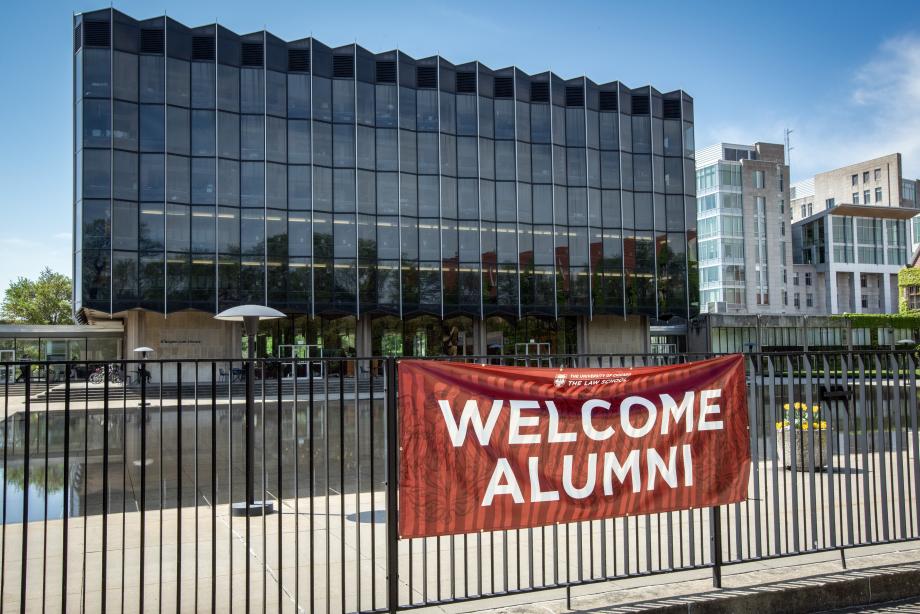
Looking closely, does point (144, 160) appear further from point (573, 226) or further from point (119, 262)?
point (573, 226)

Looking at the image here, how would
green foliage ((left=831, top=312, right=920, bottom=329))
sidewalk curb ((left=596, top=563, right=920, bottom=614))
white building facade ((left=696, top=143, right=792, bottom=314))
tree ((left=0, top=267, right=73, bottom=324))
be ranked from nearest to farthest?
sidewalk curb ((left=596, top=563, right=920, bottom=614)), green foliage ((left=831, top=312, right=920, bottom=329)), white building facade ((left=696, top=143, right=792, bottom=314)), tree ((left=0, top=267, right=73, bottom=324))

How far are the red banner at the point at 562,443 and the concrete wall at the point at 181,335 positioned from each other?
37599mm

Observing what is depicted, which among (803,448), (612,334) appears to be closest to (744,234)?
(612,334)

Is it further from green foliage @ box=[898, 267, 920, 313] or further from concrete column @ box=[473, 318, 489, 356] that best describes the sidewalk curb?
green foliage @ box=[898, 267, 920, 313]

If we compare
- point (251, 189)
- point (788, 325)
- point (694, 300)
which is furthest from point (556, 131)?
point (788, 325)

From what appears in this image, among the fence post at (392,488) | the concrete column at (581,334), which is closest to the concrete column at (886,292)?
the concrete column at (581,334)

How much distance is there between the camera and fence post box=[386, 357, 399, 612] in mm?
5188

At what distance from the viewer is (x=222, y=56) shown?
4100 centimetres

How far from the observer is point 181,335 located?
137 ft

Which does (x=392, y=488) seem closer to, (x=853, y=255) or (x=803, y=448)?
(x=803, y=448)

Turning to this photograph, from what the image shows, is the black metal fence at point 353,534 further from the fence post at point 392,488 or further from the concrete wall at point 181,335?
the concrete wall at point 181,335

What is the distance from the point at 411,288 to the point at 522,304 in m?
7.30

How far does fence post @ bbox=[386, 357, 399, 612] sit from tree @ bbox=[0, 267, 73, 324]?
96803 mm

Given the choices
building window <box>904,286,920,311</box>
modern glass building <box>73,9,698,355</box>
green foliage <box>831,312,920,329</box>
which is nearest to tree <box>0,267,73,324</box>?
modern glass building <box>73,9,698,355</box>
